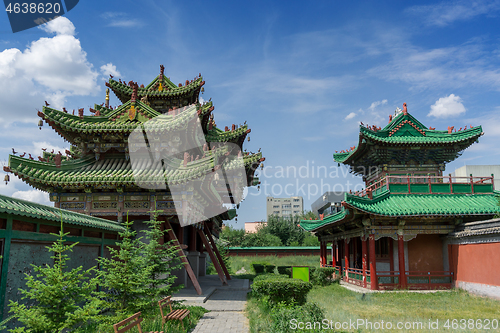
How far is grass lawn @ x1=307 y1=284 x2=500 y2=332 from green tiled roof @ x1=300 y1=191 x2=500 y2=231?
3.82 meters

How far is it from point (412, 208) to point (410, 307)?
19.7ft

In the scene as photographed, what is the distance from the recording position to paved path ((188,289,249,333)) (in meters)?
10.4

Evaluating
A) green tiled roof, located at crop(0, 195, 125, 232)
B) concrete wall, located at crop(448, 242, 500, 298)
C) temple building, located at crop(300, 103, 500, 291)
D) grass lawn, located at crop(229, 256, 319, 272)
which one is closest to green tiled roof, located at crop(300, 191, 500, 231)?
temple building, located at crop(300, 103, 500, 291)

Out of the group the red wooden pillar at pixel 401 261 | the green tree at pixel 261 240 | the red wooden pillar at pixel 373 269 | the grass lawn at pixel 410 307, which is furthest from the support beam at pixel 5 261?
the green tree at pixel 261 240

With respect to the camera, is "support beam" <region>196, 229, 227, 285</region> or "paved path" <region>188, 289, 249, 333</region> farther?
"support beam" <region>196, 229, 227, 285</region>

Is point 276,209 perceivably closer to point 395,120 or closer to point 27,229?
point 395,120

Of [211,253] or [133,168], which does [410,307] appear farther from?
[133,168]

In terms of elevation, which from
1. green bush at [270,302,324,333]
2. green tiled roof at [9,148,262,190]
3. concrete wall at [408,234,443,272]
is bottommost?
green bush at [270,302,324,333]

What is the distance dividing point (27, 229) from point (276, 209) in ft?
421

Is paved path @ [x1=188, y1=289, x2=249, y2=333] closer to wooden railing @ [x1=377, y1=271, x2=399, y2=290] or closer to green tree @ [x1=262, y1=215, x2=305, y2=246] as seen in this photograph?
wooden railing @ [x1=377, y1=271, x2=399, y2=290]

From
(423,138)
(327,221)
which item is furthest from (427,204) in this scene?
(327,221)

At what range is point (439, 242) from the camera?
19.3 m

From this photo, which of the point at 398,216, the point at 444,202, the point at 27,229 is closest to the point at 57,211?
the point at 27,229

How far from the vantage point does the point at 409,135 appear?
21562 millimetres
